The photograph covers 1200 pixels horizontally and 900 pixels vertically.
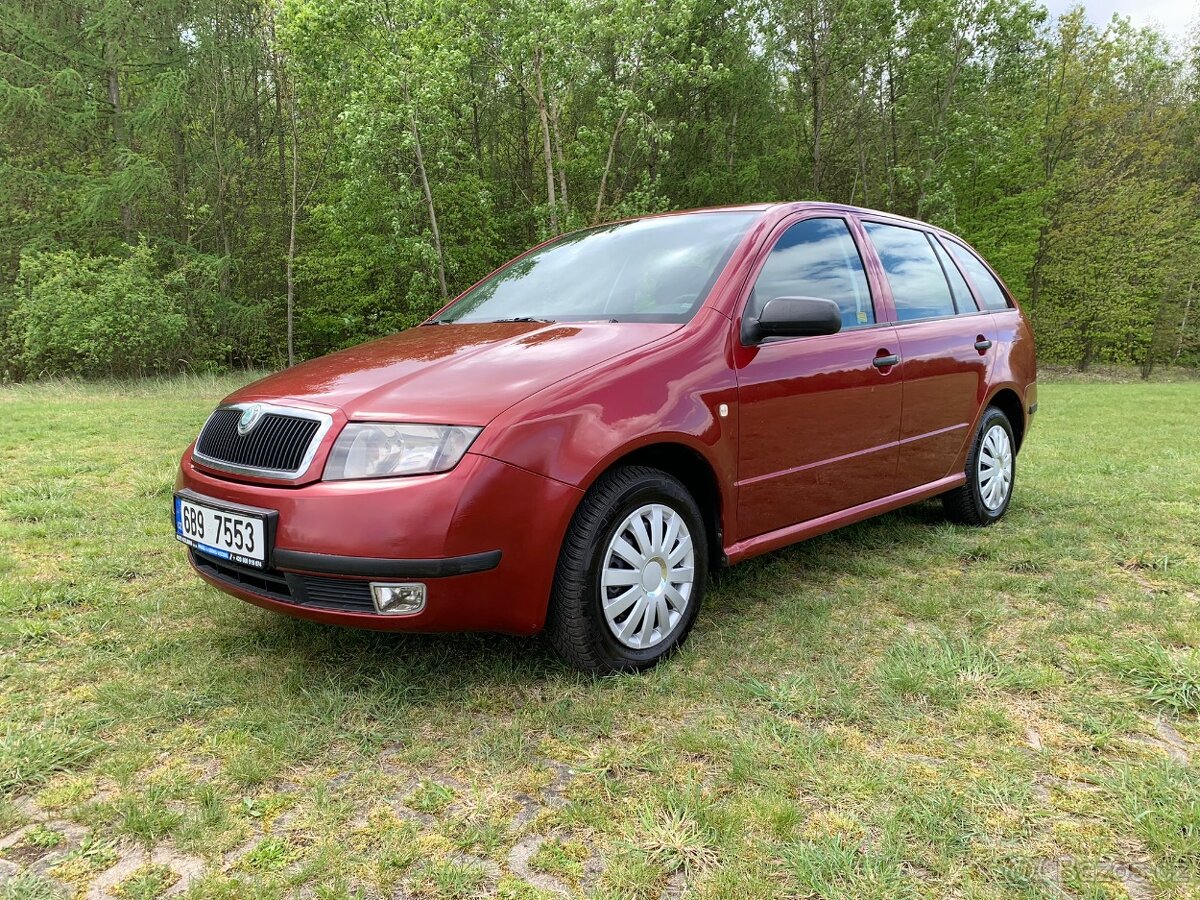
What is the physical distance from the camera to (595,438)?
7.80 ft

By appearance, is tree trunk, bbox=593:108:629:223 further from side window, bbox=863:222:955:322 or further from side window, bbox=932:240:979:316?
side window, bbox=863:222:955:322

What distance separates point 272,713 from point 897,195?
26301mm

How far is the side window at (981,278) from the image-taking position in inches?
179

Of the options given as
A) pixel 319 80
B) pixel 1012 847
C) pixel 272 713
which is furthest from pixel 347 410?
pixel 319 80

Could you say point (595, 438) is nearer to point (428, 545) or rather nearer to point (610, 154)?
point (428, 545)

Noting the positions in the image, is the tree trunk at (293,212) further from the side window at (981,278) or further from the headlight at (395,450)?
the headlight at (395,450)

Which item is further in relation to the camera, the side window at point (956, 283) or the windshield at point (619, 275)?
the side window at point (956, 283)

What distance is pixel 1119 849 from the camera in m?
1.72

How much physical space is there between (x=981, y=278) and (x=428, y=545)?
3.99 m

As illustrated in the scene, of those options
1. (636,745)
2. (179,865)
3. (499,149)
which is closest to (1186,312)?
(499,149)

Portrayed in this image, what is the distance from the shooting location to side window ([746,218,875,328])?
313cm

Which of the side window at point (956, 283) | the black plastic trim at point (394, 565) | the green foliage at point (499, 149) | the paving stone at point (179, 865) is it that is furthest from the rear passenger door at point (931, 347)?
the green foliage at point (499, 149)

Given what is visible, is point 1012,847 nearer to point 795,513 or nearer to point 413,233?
point 795,513

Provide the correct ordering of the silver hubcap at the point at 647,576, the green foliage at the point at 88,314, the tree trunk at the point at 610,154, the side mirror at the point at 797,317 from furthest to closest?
the tree trunk at the point at 610,154 → the green foliage at the point at 88,314 → the side mirror at the point at 797,317 → the silver hubcap at the point at 647,576
